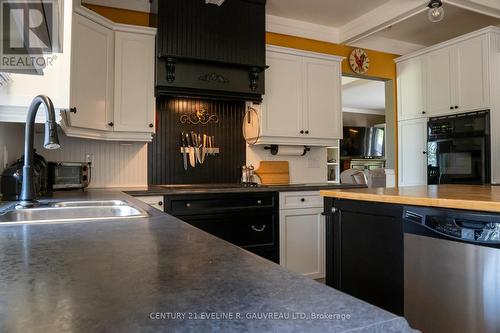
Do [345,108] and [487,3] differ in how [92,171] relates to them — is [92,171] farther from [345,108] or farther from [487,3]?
[345,108]

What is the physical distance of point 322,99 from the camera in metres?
3.56

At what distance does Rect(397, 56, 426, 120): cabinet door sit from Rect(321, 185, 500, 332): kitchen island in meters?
2.77

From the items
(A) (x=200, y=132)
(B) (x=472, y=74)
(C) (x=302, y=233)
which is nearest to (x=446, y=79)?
(B) (x=472, y=74)

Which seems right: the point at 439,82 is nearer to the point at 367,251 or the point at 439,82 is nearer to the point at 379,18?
the point at 379,18

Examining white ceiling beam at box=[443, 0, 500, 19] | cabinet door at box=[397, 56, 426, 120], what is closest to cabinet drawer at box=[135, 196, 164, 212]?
white ceiling beam at box=[443, 0, 500, 19]

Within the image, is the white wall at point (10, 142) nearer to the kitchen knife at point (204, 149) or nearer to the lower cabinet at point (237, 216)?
the lower cabinet at point (237, 216)

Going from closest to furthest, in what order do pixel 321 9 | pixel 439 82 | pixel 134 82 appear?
pixel 134 82, pixel 321 9, pixel 439 82

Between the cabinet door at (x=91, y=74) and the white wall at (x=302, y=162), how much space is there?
1.37 m

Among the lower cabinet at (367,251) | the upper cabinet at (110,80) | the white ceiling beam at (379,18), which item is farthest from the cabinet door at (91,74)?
the white ceiling beam at (379,18)

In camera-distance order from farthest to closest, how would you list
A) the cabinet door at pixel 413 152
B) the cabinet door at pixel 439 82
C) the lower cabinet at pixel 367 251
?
the cabinet door at pixel 413 152, the cabinet door at pixel 439 82, the lower cabinet at pixel 367 251

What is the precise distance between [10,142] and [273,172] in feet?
6.89

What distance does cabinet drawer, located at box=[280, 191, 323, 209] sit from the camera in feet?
9.71

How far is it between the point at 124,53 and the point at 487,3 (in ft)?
10.3

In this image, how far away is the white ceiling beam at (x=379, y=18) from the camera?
3.25 metres
